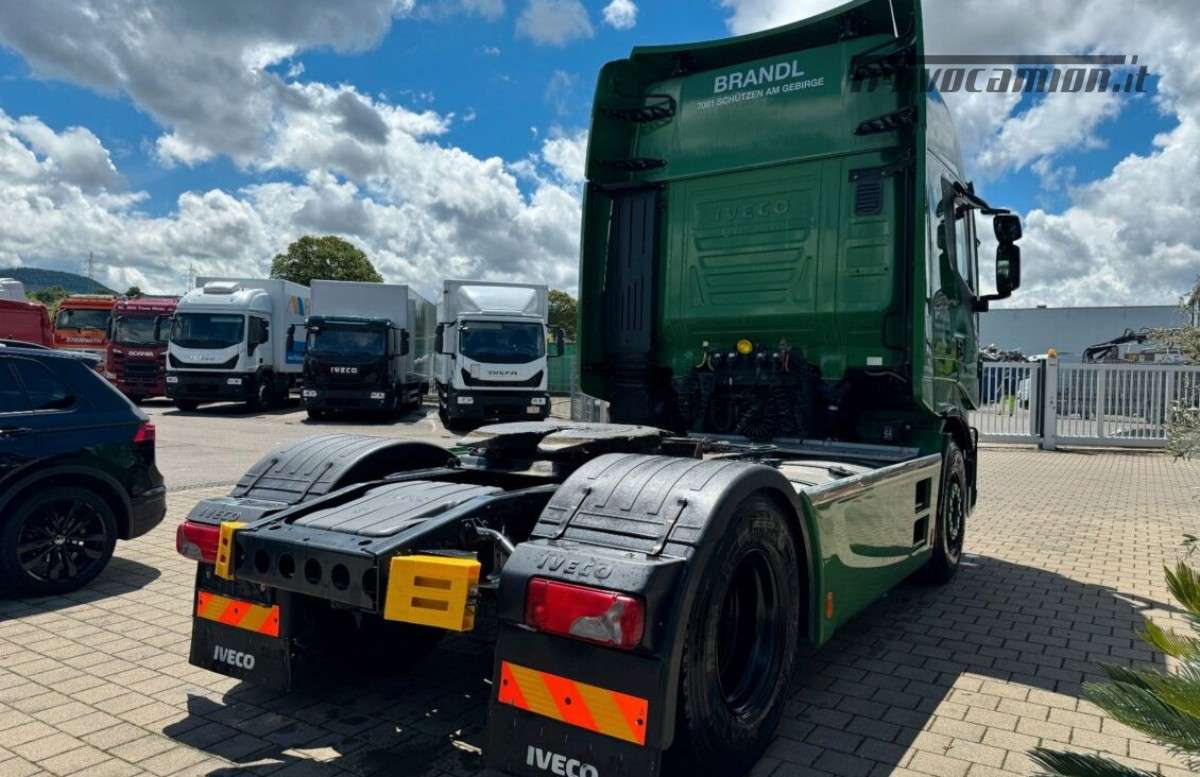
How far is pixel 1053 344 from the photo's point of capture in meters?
50.6

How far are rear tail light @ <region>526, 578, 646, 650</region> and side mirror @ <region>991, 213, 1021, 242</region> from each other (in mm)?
5150

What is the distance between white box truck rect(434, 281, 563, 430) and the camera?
1875cm

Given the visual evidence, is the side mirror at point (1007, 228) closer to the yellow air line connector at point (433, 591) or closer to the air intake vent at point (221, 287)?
the yellow air line connector at point (433, 591)

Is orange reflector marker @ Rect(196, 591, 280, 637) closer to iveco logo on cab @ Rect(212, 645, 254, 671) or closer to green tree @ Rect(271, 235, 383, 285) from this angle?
iveco logo on cab @ Rect(212, 645, 254, 671)

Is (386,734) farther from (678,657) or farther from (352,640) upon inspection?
(678,657)

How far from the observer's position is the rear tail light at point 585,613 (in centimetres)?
242

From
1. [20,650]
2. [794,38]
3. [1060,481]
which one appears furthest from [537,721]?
[1060,481]

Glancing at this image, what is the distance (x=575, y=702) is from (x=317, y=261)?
56.2 meters

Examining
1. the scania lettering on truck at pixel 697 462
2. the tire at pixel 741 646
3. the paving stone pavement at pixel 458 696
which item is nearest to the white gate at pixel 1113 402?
the paving stone pavement at pixel 458 696

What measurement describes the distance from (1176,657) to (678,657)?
1.25 meters

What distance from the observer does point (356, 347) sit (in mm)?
20469

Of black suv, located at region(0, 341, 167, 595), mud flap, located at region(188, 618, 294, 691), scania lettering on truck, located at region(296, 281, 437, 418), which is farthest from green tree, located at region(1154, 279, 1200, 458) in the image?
scania lettering on truck, located at region(296, 281, 437, 418)

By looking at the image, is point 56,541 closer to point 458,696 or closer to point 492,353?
point 458,696

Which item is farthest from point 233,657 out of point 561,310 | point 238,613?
point 561,310
